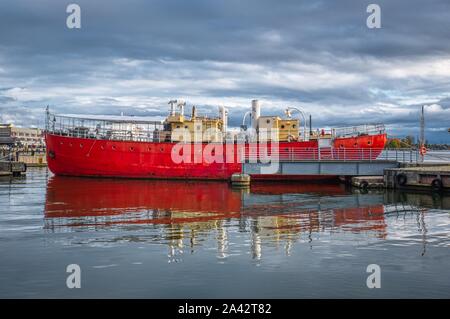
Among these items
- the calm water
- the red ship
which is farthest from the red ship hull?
the calm water

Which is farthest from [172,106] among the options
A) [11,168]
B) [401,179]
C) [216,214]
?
[216,214]

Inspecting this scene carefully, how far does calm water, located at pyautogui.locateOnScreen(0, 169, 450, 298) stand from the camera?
1081 centimetres

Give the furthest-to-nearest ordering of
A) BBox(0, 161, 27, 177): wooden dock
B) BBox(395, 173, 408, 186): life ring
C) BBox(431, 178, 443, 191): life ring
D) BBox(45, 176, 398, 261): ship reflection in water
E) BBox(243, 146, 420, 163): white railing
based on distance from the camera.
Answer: BBox(0, 161, 27, 177): wooden dock → BBox(243, 146, 420, 163): white railing → BBox(395, 173, 408, 186): life ring → BBox(431, 178, 443, 191): life ring → BBox(45, 176, 398, 261): ship reflection in water

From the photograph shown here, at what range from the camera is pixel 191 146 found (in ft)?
141

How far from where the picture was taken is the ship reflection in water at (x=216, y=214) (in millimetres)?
16453

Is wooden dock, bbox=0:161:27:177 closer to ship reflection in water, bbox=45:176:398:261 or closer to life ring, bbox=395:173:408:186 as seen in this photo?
ship reflection in water, bbox=45:176:398:261

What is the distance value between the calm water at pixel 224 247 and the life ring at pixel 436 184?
136 inches

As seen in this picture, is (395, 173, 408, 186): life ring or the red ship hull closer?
(395, 173, 408, 186): life ring

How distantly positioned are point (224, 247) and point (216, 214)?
753 cm

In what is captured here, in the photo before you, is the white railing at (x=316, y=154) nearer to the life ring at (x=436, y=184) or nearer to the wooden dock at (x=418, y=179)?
the wooden dock at (x=418, y=179)

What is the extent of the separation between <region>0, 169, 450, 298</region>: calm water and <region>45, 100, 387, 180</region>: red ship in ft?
47.3

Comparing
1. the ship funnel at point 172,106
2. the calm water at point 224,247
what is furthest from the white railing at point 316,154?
the calm water at point 224,247

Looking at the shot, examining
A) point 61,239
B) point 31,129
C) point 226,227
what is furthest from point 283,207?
point 31,129
